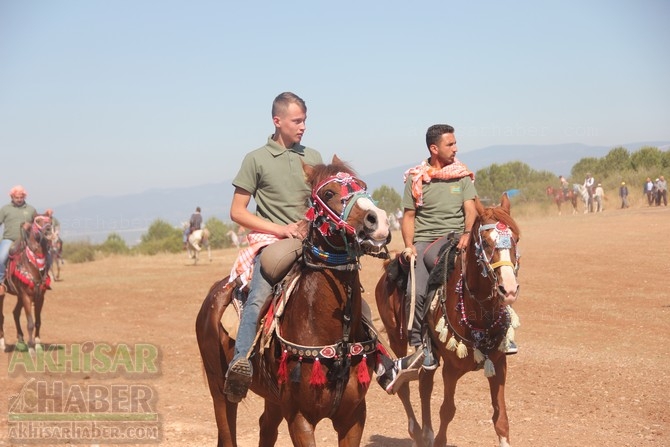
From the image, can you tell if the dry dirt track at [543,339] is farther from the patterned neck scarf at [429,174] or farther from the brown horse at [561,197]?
the brown horse at [561,197]

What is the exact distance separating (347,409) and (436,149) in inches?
155

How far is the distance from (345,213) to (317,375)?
1.17 m

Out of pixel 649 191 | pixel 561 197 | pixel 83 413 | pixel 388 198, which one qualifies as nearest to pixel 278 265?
pixel 83 413

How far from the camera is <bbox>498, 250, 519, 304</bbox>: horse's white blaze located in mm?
7031

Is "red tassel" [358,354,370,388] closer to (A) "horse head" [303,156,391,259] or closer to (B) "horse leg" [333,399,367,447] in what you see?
(B) "horse leg" [333,399,367,447]

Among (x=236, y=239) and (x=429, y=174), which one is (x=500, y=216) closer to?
(x=429, y=174)

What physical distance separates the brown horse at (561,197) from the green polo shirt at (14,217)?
36.9 metres

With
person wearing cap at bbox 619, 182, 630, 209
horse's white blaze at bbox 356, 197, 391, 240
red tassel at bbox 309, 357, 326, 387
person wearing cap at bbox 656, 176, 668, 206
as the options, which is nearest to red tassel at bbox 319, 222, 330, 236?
horse's white blaze at bbox 356, 197, 391, 240

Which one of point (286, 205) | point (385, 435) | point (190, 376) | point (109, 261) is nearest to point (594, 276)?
point (190, 376)

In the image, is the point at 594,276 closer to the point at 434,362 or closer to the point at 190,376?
the point at 190,376

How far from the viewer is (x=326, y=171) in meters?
5.69

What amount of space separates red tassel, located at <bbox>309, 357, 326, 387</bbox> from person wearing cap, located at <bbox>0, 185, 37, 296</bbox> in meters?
11.9

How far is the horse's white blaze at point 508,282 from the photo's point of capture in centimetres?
703

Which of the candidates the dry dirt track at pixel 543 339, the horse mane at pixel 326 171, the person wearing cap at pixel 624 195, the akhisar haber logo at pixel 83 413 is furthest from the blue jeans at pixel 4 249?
the person wearing cap at pixel 624 195
